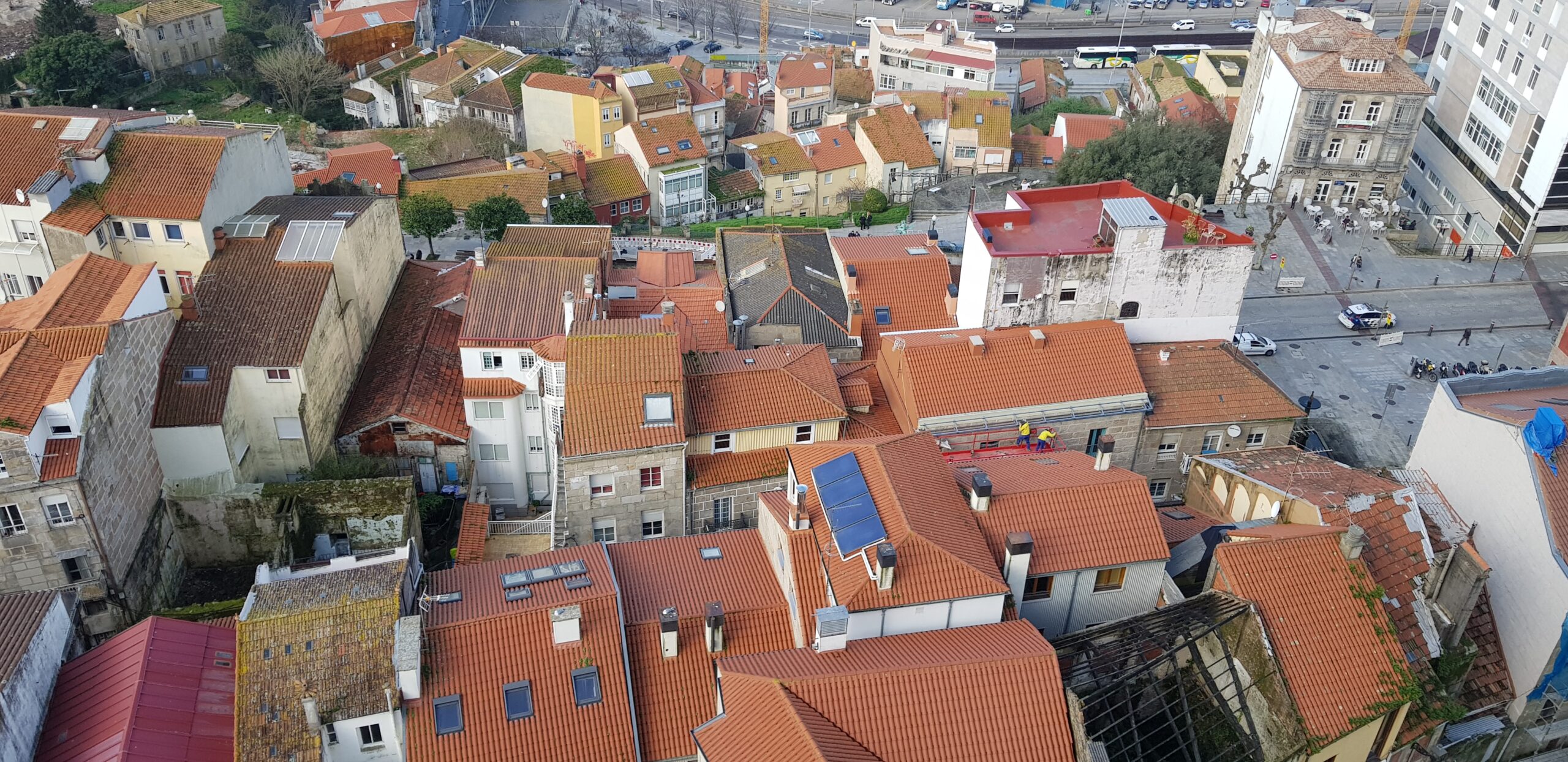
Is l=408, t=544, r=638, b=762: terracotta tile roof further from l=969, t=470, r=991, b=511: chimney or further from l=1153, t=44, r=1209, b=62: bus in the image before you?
l=1153, t=44, r=1209, b=62: bus

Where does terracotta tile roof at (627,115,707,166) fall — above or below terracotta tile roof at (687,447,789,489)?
below

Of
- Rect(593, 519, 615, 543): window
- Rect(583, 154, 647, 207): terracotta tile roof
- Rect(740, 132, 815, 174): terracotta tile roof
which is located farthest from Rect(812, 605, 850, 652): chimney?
Rect(740, 132, 815, 174): terracotta tile roof

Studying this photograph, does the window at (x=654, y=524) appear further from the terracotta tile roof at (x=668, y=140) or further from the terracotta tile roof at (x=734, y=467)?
the terracotta tile roof at (x=668, y=140)

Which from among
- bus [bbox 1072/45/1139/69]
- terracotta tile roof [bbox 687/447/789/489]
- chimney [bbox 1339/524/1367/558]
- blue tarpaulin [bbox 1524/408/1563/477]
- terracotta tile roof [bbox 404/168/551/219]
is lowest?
bus [bbox 1072/45/1139/69]

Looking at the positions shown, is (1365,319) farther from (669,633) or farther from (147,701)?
(147,701)

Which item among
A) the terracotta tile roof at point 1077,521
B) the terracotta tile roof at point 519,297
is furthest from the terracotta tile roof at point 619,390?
the terracotta tile roof at point 1077,521

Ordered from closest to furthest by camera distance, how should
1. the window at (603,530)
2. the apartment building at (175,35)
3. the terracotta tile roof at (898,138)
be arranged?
the window at (603,530)
the terracotta tile roof at (898,138)
the apartment building at (175,35)

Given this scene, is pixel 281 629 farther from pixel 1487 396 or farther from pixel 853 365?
pixel 1487 396
